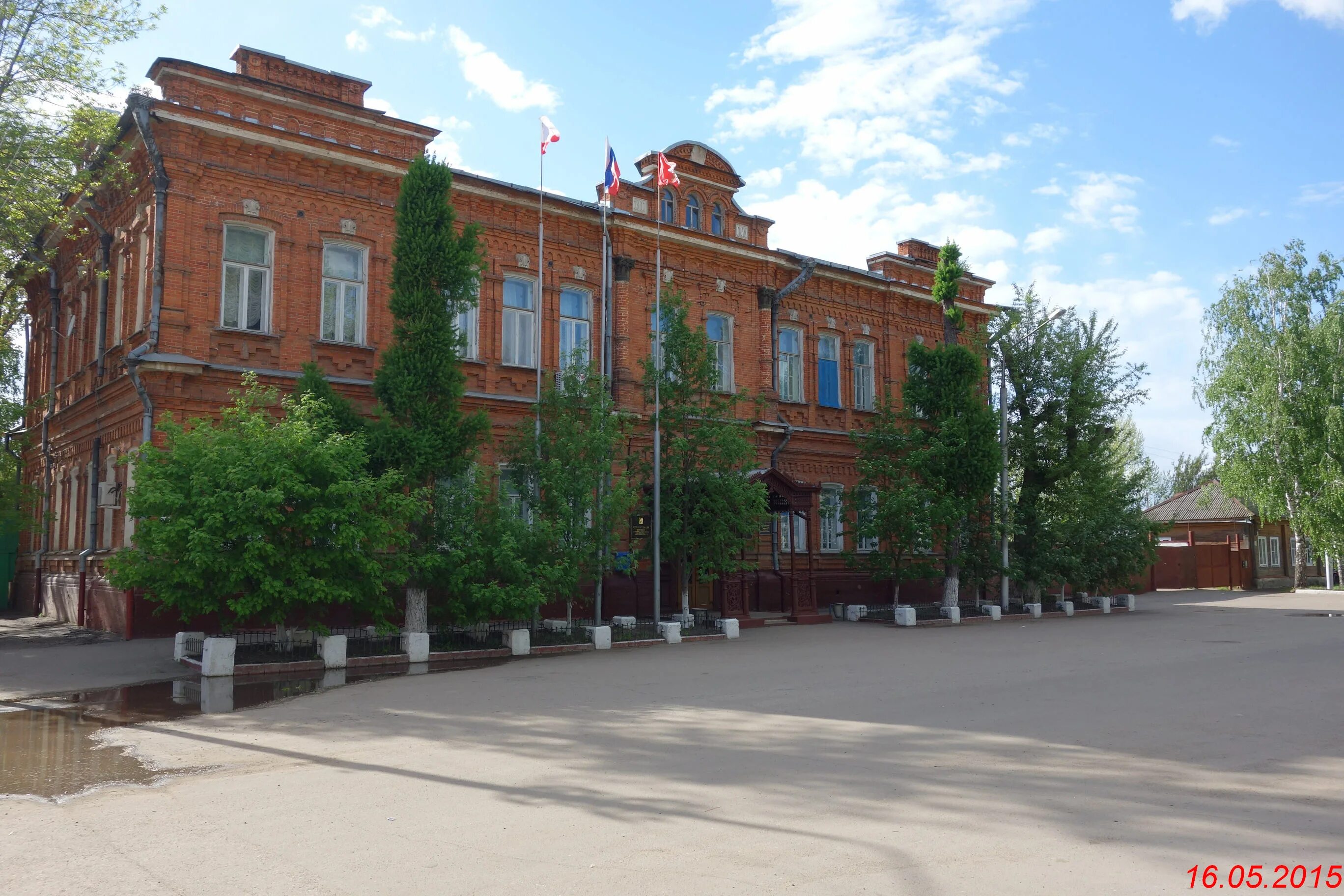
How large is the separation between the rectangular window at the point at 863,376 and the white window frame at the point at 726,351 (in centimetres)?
461

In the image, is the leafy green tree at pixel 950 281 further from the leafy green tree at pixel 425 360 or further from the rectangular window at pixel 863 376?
the leafy green tree at pixel 425 360

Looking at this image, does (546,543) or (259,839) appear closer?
(259,839)

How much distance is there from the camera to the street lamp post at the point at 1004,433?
2452 centimetres

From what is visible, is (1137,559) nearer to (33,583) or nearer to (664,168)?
(664,168)

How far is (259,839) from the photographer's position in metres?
5.81

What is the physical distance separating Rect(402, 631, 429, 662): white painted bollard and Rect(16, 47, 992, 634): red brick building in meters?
4.68

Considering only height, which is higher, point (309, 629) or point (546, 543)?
point (546, 543)

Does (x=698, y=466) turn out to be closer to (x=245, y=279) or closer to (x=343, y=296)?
(x=343, y=296)

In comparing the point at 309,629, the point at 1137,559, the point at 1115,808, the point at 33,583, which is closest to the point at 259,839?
the point at 1115,808

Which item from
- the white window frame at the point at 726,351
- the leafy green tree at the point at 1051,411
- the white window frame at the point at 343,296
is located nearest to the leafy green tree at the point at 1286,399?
the leafy green tree at the point at 1051,411

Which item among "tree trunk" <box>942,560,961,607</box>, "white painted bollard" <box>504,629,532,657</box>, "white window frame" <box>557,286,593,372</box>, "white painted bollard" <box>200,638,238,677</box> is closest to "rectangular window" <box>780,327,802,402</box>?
"tree trunk" <box>942,560,961,607</box>

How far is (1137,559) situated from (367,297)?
20338 millimetres

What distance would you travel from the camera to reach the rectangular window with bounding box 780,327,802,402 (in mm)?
26266

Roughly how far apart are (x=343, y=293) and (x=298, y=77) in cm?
435
